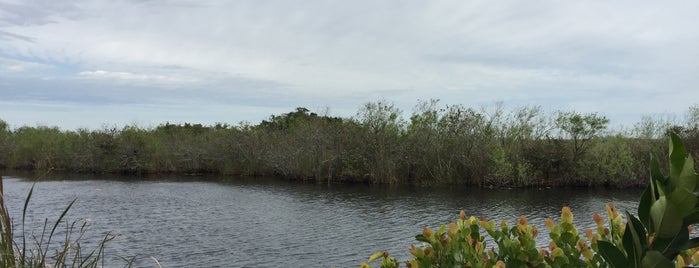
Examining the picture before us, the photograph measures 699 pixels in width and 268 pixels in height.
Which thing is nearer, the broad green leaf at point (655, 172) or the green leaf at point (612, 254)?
the broad green leaf at point (655, 172)

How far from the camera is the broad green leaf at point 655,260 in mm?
1107

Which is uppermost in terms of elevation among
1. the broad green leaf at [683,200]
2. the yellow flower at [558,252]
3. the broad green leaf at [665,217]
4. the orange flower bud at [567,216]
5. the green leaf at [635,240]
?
the broad green leaf at [683,200]

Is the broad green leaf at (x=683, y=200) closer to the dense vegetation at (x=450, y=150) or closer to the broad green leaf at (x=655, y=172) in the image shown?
the broad green leaf at (x=655, y=172)

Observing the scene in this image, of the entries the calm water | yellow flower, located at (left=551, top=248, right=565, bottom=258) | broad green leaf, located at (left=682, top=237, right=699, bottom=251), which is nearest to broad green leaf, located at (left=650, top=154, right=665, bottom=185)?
broad green leaf, located at (left=682, top=237, right=699, bottom=251)

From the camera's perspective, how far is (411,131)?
1468 inches

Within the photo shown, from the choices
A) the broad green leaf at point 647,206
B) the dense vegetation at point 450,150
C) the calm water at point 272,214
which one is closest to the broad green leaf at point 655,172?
the broad green leaf at point 647,206

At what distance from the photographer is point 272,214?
22422 mm

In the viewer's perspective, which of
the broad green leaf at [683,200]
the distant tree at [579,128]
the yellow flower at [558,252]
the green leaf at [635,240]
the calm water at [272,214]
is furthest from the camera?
the distant tree at [579,128]

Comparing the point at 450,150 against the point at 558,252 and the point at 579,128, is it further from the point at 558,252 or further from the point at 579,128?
the point at 558,252

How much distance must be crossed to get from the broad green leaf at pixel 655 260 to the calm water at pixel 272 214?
30.8 ft

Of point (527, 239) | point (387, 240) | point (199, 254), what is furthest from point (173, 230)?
→ point (527, 239)

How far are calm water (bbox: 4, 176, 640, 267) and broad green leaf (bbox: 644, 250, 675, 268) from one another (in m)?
9.37

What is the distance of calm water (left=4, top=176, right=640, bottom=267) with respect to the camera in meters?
15.2

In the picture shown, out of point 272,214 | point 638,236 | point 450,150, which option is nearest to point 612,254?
point 638,236
